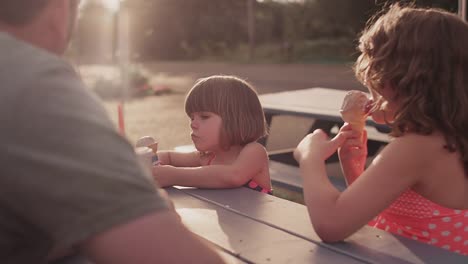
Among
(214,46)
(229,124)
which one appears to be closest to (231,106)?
(229,124)

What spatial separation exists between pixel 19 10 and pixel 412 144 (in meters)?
1.13

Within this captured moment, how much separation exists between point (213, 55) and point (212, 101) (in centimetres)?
3500

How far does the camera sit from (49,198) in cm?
83

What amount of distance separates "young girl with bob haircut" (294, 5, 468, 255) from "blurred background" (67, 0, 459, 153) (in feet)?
28.8

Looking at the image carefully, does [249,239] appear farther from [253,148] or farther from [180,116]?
[180,116]

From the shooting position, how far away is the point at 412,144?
1764mm

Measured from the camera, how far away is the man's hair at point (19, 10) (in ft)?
3.21

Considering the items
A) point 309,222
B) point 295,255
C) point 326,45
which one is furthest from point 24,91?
point 326,45

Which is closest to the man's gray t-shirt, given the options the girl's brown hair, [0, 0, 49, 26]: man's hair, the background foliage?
[0, 0, 49, 26]: man's hair

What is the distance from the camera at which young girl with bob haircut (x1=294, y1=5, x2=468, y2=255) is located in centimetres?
173

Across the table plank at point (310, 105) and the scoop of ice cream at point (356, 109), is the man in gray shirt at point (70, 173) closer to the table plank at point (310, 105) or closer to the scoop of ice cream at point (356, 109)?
the scoop of ice cream at point (356, 109)

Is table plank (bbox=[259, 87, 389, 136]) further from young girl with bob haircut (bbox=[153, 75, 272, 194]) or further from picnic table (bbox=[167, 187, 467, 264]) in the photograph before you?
picnic table (bbox=[167, 187, 467, 264])

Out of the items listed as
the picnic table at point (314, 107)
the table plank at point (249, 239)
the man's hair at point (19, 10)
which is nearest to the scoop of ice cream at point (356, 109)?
the table plank at point (249, 239)

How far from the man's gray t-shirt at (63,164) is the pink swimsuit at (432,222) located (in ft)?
4.03
